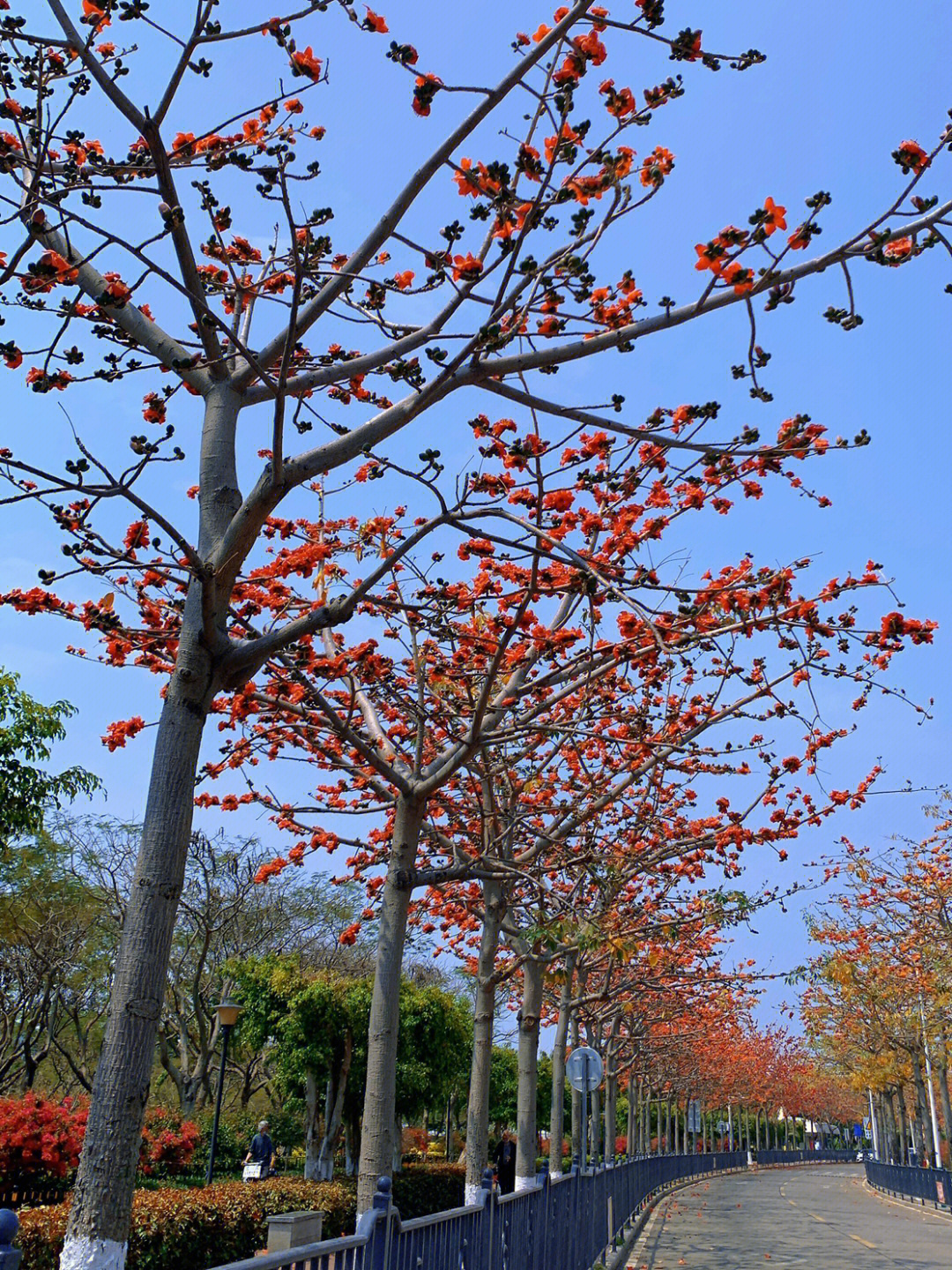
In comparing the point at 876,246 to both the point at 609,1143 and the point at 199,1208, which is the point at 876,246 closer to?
the point at 199,1208

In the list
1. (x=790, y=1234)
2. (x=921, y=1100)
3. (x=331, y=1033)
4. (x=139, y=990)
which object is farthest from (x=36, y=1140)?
(x=921, y=1100)

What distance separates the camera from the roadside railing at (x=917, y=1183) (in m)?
24.3

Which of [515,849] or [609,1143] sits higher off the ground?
[515,849]

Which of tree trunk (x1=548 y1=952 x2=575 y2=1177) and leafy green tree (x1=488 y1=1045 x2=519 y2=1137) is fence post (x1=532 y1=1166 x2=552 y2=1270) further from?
leafy green tree (x1=488 y1=1045 x2=519 y2=1137)

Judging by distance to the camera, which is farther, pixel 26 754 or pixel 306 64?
pixel 26 754

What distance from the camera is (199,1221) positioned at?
Answer: 10.3m

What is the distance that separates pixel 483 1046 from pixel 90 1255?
786 cm

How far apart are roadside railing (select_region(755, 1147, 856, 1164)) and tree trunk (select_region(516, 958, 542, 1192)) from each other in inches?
2179

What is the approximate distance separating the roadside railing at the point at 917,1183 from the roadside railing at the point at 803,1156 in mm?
30050

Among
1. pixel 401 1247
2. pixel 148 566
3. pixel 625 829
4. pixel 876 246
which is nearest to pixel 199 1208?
pixel 625 829

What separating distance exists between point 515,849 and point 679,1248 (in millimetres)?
7233

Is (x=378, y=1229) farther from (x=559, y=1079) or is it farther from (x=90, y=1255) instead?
(x=559, y=1079)

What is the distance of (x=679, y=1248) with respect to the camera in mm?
15688

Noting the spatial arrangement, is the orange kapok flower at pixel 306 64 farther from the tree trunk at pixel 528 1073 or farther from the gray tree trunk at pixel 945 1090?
the gray tree trunk at pixel 945 1090
